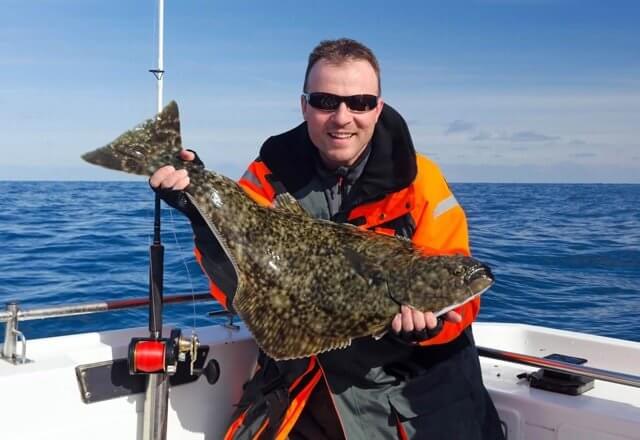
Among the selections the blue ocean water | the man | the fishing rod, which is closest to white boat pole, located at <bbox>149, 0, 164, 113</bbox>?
the fishing rod

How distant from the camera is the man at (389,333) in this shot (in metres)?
3.44

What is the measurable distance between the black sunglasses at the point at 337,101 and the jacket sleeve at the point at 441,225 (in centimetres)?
47

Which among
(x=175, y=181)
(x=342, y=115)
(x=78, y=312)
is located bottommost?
(x=78, y=312)

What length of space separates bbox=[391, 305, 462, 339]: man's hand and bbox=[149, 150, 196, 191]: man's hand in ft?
3.84

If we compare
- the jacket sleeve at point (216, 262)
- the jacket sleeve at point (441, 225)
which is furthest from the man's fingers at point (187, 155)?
the jacket sleeve at point (441, 225)

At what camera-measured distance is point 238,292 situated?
3137 millimetres

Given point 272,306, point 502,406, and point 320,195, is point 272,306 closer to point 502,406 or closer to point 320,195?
point 320,195

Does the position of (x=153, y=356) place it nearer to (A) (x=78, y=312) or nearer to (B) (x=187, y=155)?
(A) (x=78, y=312)

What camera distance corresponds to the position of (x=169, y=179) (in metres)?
3.12

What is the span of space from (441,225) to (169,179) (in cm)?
141

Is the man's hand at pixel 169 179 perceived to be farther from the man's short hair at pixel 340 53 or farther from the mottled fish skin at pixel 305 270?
the man's short hair at pixel 340 53

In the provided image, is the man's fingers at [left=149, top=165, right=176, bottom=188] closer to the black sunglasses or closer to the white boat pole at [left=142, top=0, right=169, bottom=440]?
the white boat pole at [left=142, top=0, right=169, bottom=440]

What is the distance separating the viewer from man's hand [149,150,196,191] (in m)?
3.12

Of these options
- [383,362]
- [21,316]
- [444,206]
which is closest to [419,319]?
[383,362]
